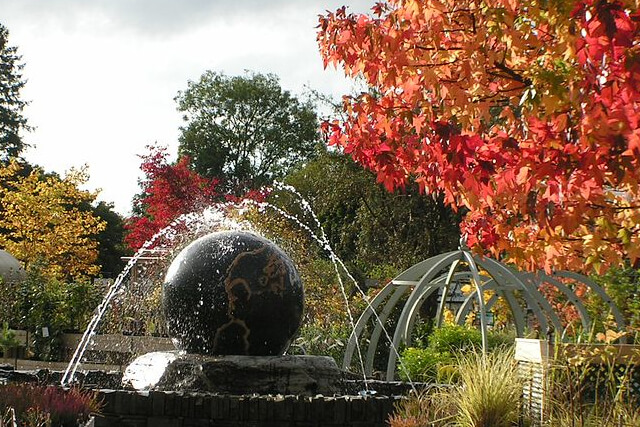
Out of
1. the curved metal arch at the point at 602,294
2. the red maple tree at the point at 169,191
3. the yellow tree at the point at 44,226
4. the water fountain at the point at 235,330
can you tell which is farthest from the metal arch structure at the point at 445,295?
the yellow tree at the point at 44,226

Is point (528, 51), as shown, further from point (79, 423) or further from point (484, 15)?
point (79, 423)

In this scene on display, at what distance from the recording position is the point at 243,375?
8.23 meters

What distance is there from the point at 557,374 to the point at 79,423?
3.72m

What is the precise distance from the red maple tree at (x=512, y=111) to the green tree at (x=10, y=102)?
1870 inches

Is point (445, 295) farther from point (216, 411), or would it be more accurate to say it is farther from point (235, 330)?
point (216, 411)

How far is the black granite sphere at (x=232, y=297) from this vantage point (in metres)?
8.48

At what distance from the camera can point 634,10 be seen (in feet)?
15.2

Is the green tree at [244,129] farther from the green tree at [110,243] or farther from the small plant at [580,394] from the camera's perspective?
the small plant at [580,394]

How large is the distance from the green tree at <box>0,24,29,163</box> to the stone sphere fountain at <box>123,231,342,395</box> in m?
45.2

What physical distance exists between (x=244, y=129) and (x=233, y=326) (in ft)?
133

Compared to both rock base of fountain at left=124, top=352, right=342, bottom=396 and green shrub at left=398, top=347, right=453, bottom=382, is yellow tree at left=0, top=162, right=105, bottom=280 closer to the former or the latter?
green shrub at left=398, top=347, right=453, bottom=382

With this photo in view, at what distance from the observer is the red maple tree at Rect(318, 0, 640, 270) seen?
14.5ft

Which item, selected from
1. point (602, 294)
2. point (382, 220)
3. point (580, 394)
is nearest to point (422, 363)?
point (602, 294)

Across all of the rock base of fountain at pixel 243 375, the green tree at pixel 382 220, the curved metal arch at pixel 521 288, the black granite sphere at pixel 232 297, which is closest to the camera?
the rock base of fountain at pixel 243 375
